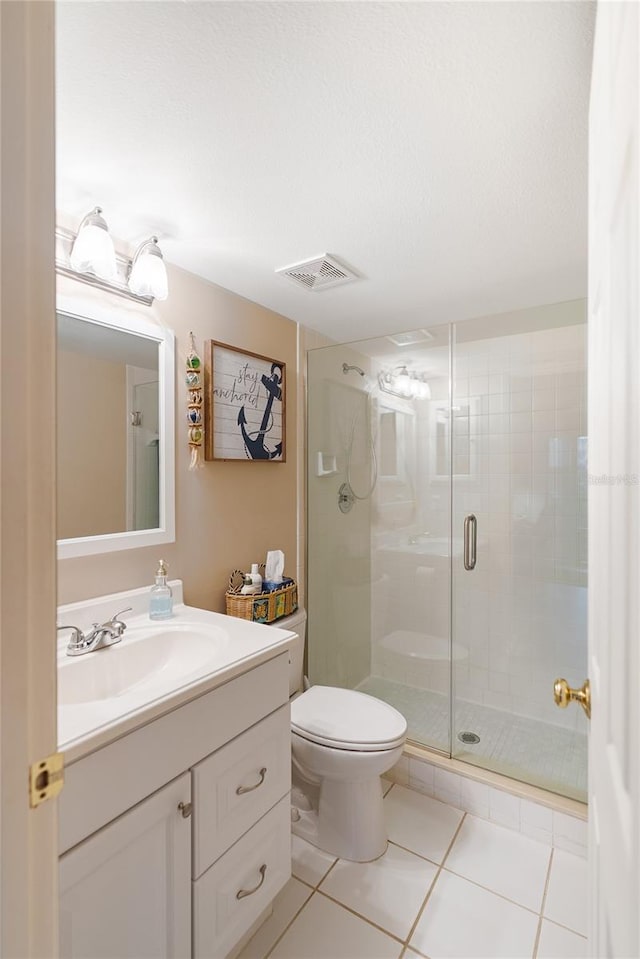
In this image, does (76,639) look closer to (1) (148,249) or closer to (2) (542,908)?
(1) (148,249)

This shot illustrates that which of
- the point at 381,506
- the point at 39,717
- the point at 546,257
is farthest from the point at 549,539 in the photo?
Result: the point at 39,717

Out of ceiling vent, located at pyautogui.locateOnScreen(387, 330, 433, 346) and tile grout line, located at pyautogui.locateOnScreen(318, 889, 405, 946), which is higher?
ceiling vent, located at pyautogui.locateOnScreen(387, 330, 433, 346)

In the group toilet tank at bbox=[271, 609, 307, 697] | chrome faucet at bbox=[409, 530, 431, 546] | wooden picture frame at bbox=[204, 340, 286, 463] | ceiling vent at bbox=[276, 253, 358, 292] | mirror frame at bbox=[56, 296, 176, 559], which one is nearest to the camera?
mirror frame at bbox=[56, 296, 176, 559]

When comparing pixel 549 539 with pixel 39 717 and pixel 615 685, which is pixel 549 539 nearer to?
pixel 615 685

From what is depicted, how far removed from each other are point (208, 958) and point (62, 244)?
1947 mm

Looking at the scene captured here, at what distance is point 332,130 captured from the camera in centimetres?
107

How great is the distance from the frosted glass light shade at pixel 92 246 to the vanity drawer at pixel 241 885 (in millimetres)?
1651

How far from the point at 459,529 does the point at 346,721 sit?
1.12 m

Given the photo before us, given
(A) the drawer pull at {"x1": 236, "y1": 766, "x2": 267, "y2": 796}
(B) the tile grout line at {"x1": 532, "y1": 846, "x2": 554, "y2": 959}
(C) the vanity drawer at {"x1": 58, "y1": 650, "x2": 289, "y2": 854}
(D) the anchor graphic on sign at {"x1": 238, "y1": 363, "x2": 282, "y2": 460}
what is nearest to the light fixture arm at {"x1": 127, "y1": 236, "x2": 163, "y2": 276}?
(D) the anchor graphic on sign at {"x1": 238, "y1": 363, "x2": 282, "y2": 460}

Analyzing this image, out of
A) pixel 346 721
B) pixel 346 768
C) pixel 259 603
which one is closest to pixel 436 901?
pixel 346 768

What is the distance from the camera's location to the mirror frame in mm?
1406

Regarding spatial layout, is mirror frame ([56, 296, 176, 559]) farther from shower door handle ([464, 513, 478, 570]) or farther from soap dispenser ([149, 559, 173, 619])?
shower door handle ([464, 513, 478, 570])

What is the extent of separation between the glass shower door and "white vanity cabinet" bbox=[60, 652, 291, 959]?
1.21m

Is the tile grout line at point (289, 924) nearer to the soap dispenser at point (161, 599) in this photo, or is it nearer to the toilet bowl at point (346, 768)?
the toilet bowl at point (346, 768)
